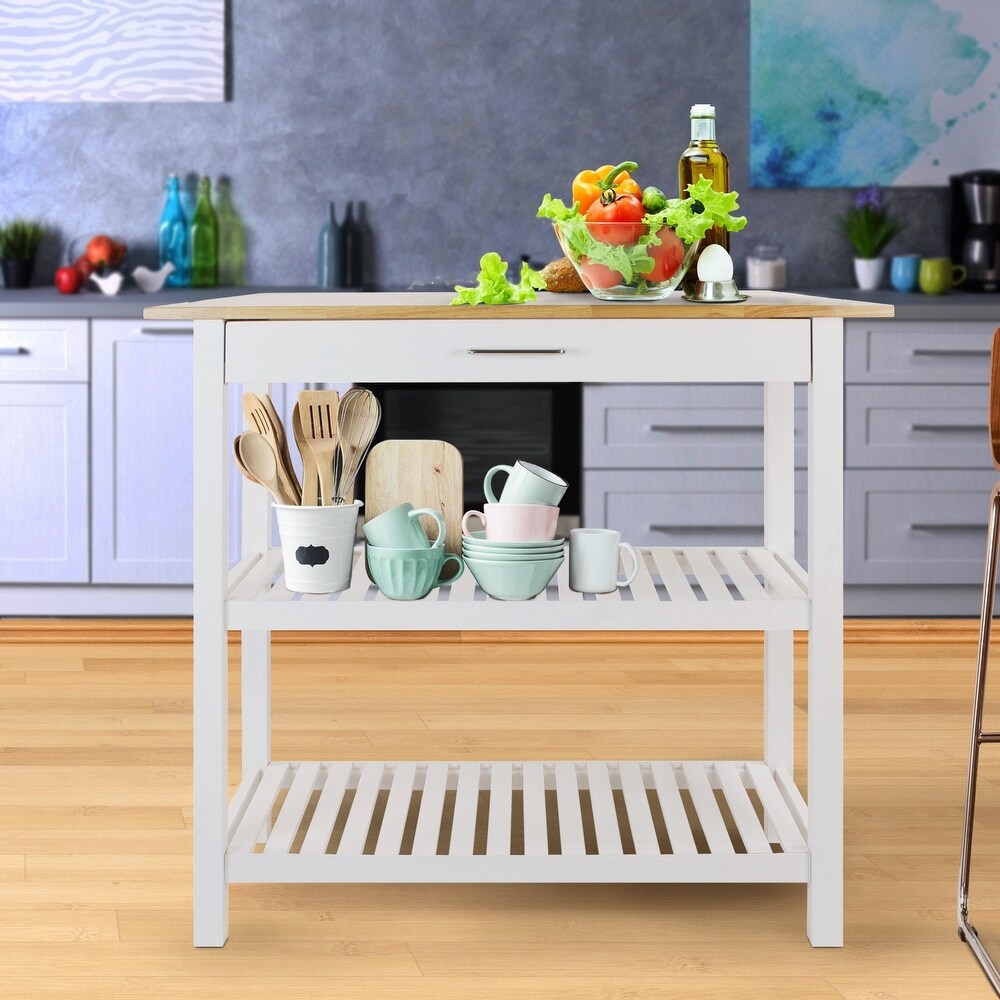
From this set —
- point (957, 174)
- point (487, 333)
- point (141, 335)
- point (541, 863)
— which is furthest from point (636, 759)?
point (957, 174)

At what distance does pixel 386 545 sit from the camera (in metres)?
2.01

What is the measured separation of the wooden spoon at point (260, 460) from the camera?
2025mm

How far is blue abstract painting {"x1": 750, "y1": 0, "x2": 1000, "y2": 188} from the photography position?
4.42 m

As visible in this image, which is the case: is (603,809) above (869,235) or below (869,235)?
below

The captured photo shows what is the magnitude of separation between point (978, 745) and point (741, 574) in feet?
1.69

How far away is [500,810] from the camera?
224cm

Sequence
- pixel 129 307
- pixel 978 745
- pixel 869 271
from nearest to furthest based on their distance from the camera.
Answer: pixel 978 745 → pixel 129 307 → pixel 869 271

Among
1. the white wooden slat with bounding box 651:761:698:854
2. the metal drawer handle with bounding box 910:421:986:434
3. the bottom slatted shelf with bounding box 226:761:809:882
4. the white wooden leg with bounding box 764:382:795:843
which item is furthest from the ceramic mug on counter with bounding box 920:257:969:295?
the white wooden slat with bounding box 651:761:698:854

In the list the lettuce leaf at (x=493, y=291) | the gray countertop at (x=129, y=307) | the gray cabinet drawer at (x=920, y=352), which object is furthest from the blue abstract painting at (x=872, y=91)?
the lettuce leaf at (x=493, y=291)

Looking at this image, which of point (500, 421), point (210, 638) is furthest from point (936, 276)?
point (210, 638)

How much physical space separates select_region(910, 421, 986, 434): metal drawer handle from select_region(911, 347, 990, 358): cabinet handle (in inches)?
7.7

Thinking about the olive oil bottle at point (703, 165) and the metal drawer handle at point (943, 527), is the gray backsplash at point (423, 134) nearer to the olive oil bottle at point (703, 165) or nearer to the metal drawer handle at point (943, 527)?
the metal drawer handle at point (943, 527)

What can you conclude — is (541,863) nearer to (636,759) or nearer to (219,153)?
(636,759)

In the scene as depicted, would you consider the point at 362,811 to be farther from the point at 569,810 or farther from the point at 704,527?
the point at 704,527
